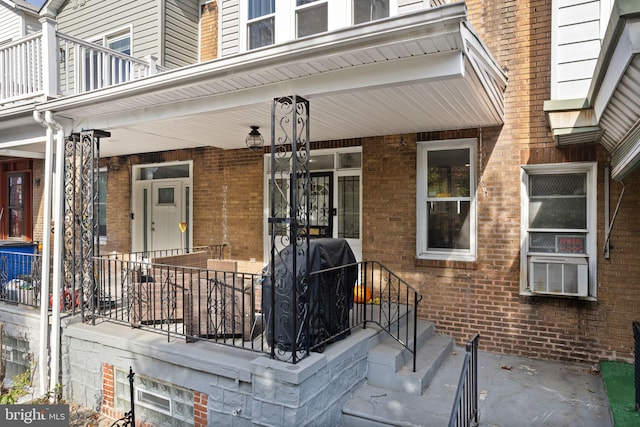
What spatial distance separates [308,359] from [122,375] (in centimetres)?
248

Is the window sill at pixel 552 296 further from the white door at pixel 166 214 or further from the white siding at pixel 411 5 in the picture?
the white door at pixel 166 214

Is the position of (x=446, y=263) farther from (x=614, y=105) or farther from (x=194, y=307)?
(x=194, y=307)

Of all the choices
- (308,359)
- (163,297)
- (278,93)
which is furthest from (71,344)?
(278,93)

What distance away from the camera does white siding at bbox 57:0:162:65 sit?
8.55 meters

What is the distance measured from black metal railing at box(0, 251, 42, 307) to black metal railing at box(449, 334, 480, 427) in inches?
233

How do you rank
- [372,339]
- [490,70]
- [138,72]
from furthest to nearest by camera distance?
[138,72], [372,339], [490,70]

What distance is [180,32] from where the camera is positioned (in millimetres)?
8625

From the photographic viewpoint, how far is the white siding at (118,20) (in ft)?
28.0

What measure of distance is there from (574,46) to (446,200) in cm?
234

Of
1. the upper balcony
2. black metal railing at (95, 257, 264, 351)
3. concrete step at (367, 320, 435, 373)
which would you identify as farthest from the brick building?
concrete step at (367, 320, 435, 373)

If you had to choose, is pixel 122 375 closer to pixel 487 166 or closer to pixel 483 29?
pixel 487 166

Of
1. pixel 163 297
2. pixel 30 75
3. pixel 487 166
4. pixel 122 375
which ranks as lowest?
pixel 122 375

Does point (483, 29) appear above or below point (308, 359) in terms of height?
above

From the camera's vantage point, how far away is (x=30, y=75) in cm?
638
